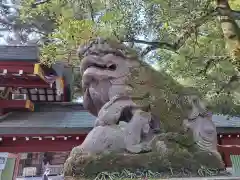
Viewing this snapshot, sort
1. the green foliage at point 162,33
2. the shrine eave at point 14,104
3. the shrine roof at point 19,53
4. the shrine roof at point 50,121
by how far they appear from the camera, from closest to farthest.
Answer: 1. the green foliage at point 162,33
2. the shrine roof at point 50,121
3. the shrine roof at point 19,53
4. the shrine eave at point 14,104

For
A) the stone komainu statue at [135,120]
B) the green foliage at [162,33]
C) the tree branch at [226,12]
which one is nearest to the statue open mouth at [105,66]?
the stone komainu statue at [135,120]

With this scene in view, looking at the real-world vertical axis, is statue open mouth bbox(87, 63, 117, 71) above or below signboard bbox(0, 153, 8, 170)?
above

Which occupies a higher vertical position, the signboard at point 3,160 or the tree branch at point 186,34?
the tree branch at point 186,34

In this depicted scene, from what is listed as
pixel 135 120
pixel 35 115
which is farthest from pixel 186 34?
pixel 35 115

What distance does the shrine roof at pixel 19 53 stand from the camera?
Result: 22.5ft

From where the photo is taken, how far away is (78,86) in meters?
12.3

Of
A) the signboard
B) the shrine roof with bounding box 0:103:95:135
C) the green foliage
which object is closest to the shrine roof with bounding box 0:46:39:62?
the green foliage

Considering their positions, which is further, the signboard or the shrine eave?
the shrine eave

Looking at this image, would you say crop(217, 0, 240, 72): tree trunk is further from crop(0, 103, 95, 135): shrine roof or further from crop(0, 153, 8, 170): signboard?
crop(0, 153, 8, 170): signboard

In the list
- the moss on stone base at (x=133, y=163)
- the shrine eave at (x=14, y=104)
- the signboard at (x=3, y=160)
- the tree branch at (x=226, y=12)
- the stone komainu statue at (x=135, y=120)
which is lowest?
the signboard at (x=3, y=160)

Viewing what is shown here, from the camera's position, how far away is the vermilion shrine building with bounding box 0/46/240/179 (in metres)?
6.48

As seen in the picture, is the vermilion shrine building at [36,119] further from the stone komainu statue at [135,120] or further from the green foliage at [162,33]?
the stone komainu statue at [135,120]

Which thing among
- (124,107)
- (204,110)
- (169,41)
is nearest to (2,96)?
(169,41)

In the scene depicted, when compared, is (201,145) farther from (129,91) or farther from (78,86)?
(78,86)
